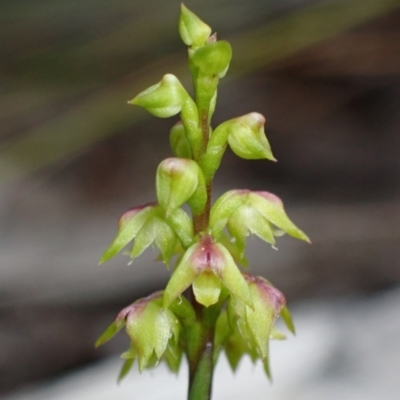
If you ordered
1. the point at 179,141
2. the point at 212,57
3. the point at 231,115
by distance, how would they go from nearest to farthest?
the point at 212,57
the point at 179,141
the point at 231,115

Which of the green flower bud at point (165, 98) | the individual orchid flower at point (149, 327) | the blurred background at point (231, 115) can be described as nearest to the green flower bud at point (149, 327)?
the individual orchid flower at point (149, 327)

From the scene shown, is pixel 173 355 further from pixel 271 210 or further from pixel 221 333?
pixel 271 210

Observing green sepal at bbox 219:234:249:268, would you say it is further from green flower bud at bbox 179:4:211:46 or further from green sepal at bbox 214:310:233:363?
green flower bud at bbox 179:4:211:46

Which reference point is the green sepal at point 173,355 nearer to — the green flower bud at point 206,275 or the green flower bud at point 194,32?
the green flower bud at point 206,275

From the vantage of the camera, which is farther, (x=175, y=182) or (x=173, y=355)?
(x=173, y=355)

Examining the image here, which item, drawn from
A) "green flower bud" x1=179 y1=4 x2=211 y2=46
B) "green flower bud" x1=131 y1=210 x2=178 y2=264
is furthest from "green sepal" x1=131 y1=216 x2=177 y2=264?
"green flower bud" x1=179 y1=4 x2=211 y2=46

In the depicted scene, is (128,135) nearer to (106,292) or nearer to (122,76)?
(122,76)

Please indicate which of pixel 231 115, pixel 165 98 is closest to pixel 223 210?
pixel 165 98

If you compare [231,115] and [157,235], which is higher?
[157,235]
